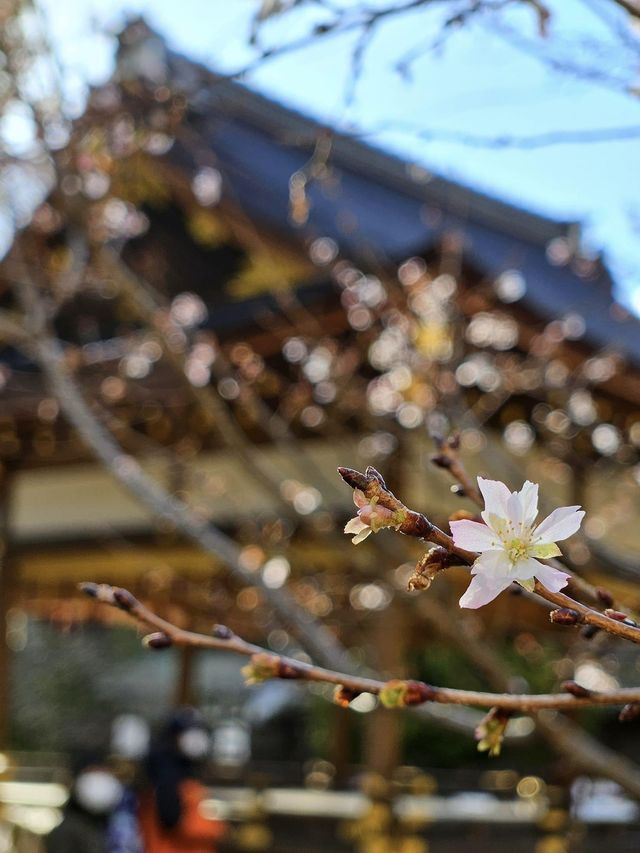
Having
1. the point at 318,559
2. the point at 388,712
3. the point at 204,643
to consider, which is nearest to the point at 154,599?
the point at 318,559

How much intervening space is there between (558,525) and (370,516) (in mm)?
130

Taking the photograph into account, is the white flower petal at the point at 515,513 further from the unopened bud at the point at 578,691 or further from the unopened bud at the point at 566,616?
the unopened bud at the point at 578,691

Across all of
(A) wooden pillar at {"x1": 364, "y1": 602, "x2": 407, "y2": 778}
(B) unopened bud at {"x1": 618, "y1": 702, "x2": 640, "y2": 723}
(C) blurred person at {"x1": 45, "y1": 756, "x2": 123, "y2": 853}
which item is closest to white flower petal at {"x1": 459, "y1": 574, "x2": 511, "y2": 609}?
(B) unopened bud at {"x1": 618, "y1": 702, "x2": 640, "y2": 723}

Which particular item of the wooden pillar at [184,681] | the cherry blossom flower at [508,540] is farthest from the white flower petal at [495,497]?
the wooden pillar at [184,681]

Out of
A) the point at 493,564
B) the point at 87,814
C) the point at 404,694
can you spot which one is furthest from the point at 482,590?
the point at 87,814

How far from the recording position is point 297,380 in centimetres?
506

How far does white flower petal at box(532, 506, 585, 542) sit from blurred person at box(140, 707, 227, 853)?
10.5 ft

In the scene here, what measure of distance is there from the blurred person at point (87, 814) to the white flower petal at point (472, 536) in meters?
3.42

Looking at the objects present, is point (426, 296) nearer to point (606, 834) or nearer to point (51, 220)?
point (51, 220)

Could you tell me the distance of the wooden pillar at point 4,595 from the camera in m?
6.81

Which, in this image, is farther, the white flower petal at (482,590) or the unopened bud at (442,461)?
the unopened bud at (442,461)

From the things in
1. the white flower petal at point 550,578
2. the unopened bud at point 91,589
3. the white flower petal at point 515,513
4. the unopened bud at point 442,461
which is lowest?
the white flower petal at point 550,578

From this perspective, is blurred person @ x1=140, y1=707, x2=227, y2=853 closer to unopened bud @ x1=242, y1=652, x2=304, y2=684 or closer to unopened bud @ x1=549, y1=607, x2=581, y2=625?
unopened bud @ x1=242, y1=652, x2=304, y2=684

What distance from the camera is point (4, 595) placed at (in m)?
7.09
